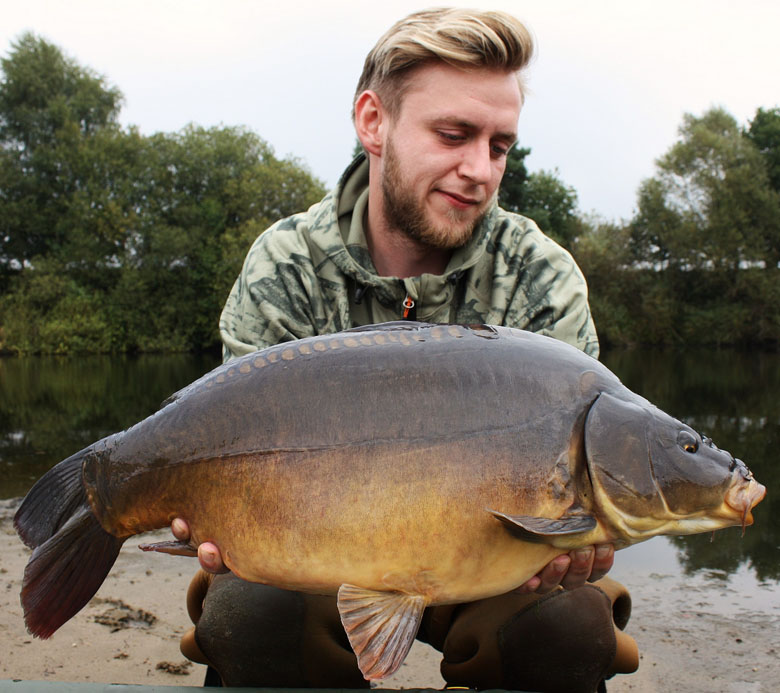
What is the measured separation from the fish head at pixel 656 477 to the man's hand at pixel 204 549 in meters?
0.87

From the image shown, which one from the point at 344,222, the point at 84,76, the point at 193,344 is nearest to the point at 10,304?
the point at 193,344

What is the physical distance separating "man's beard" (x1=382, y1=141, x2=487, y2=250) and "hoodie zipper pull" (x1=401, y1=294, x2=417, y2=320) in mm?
217

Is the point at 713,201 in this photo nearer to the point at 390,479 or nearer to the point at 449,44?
the point at 449,44

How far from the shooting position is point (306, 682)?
2.24 meters

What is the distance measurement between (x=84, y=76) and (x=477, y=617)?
1248 inches

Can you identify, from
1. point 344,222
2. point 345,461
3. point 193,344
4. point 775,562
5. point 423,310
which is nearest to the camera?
point 345,461

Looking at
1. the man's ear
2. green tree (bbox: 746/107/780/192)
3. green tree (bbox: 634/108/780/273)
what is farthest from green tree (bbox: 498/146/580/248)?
the man's ear

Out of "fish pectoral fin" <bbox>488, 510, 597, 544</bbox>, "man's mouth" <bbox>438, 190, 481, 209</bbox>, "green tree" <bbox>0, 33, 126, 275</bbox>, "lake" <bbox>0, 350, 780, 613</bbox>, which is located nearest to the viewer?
"fish pectoral fin" <bbox>488, 510, 597, 544</bbox>

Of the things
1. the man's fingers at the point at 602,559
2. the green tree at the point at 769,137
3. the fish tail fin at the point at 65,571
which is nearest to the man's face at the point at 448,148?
the man's fingers at the point at 602,559

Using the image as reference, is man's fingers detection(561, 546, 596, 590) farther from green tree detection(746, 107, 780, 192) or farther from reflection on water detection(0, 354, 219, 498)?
green tree detection(746, 107, 780, 192)

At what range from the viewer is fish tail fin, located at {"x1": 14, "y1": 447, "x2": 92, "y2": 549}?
1.82m

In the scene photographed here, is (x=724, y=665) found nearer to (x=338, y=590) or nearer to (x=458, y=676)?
(x=458, y=676)

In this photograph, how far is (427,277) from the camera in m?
2.70

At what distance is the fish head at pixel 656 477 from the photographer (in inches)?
65.4
